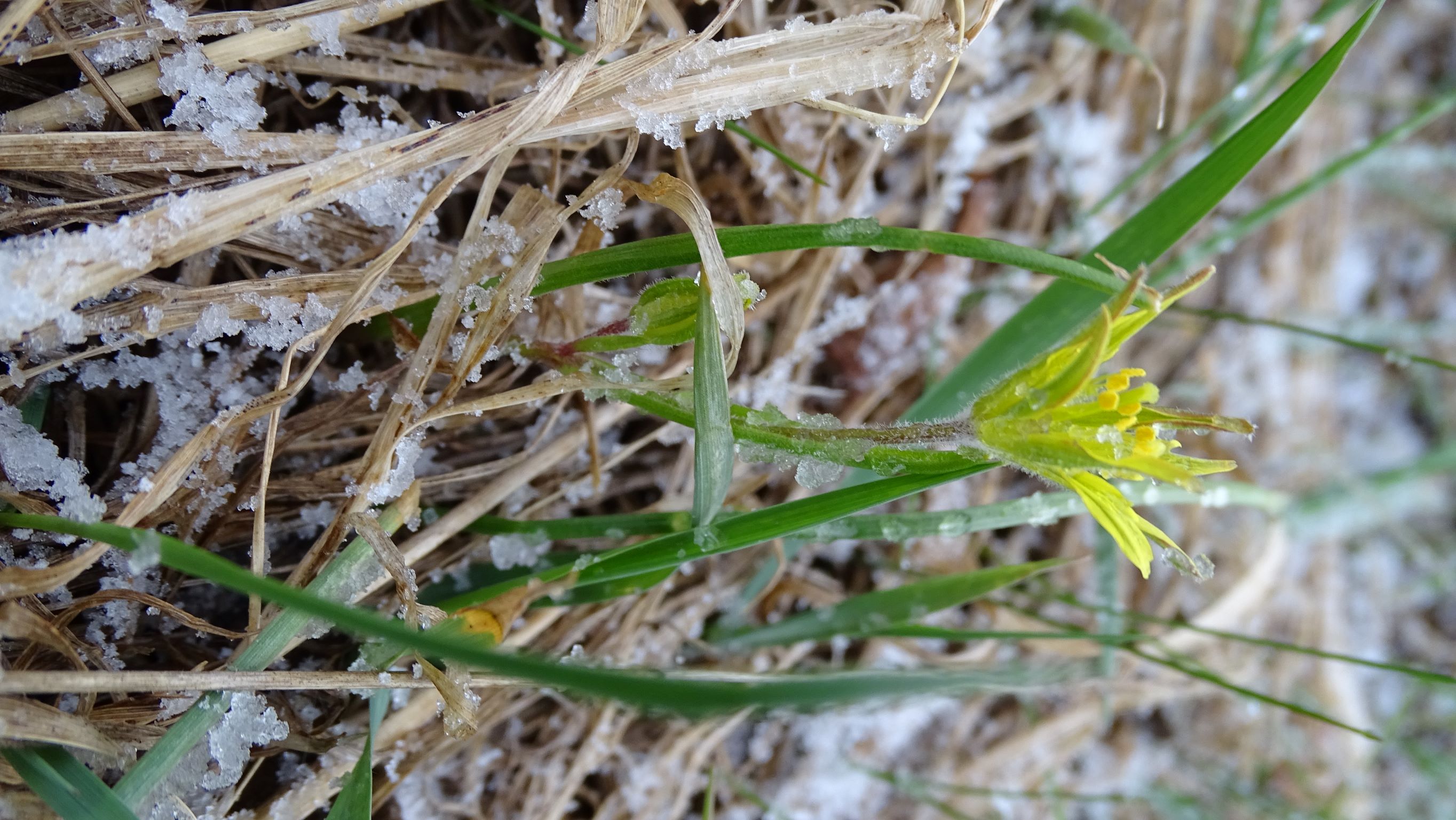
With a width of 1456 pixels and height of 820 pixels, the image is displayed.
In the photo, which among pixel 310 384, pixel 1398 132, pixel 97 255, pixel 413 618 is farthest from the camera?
pixel 1398 132

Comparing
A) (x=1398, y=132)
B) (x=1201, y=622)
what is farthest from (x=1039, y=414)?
(x=1201, y=622)

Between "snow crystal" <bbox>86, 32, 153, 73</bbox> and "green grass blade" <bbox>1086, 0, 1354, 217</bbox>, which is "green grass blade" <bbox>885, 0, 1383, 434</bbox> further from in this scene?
"snow crystal" <bbox>86, 32, 153, 73</bbox>

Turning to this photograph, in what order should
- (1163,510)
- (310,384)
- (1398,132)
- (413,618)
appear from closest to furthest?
(413,618) → (310,384) → (1398,132) → (1163,510)

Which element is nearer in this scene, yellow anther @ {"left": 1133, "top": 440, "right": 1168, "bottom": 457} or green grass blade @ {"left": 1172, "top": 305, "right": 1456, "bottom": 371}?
yellow anther @ {"left": 1133, "top": 440, "right": 1168, "bottom": 457}

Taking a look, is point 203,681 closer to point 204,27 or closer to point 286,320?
point 286,320

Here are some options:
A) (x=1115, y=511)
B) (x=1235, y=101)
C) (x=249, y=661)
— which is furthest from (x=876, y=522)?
(x=1235, y=101)

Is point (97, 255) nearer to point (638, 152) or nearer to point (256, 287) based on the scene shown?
point (256, 287)

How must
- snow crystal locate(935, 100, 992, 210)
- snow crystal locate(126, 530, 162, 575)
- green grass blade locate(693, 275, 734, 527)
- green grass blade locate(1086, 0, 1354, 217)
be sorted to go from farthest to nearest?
snow crystal locate(935, 100, 992, 210), green grass blade locate(1086, 0, 1354, 217), green grass blade locate(693, 275, 734, 527), snow crystal locate(126, 530, 162, 575)

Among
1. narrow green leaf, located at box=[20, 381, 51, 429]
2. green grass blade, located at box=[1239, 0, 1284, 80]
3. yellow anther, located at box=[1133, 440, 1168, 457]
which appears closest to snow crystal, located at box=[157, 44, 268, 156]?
narrow green leaf, located at box=[20, 381, 51, 429]
